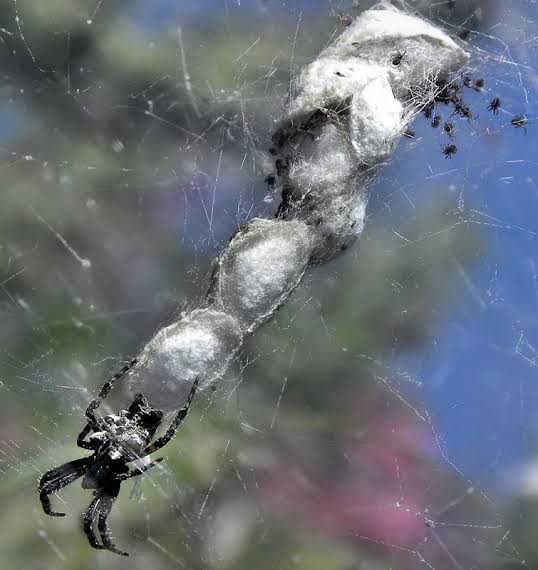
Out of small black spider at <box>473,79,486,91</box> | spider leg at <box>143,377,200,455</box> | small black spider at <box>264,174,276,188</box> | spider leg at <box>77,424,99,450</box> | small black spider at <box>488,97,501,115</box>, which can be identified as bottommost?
spider leg at <box>77,424,99,450</box>

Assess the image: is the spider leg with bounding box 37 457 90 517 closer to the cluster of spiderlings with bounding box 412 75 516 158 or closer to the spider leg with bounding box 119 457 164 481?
the spider leg with bounding box 119 457 164 481

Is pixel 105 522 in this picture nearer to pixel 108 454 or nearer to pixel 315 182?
pixel 108 454

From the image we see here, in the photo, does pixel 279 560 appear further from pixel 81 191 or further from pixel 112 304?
pixel 81 191

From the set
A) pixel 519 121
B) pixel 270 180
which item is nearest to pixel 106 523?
pixel 270 180

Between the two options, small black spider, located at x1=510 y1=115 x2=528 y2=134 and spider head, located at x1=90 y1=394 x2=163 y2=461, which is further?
small black spider, located at x1=510 y1=115 x2=528 y2=134

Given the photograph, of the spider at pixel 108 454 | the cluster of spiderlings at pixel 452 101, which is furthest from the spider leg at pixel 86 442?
the cluster of spiderlings at pixel 452 101

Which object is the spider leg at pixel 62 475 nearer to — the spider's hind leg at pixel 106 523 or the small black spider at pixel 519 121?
the spider's hind leg at pixel 106 523

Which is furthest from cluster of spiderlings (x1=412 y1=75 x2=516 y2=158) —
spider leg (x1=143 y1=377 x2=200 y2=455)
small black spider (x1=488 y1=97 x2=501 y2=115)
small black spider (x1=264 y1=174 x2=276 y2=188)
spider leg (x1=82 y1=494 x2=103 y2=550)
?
spider leg (x1=82 y1=494 x2=103 y2=550)

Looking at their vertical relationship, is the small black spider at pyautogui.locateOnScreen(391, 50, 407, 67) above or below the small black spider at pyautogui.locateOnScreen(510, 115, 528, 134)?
above
